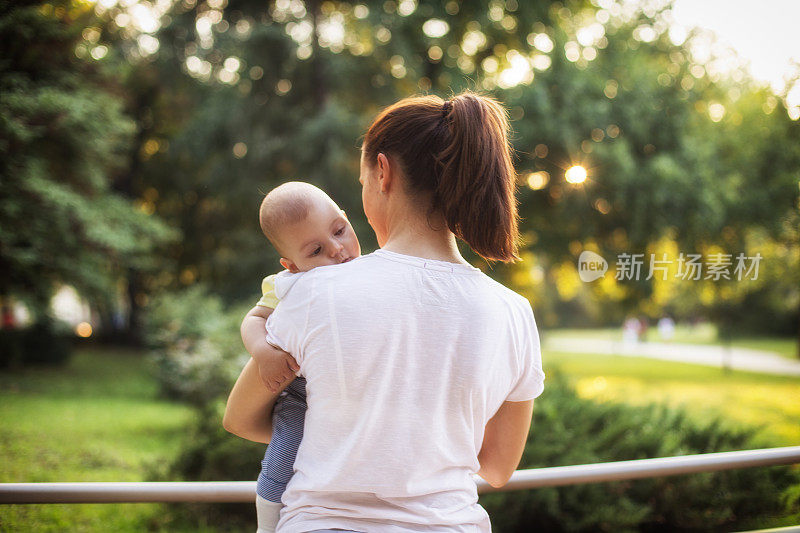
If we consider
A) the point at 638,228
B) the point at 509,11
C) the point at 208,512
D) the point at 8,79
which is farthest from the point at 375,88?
the point at 208,512

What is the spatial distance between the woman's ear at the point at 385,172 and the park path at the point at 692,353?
16.2 ft

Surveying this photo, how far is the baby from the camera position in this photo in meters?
1.07

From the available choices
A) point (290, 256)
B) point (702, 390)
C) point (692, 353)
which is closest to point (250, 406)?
point (290, 256)

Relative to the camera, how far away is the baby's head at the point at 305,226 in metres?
1.10

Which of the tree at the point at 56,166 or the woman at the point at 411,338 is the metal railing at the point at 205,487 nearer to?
the woman at the point at 411,338

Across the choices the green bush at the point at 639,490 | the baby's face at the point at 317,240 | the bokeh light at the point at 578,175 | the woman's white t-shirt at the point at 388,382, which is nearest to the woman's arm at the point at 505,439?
the woman's white t-shirt at the point at 388,382

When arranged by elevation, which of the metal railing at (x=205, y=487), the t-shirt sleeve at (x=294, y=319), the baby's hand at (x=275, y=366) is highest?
the t-shirt sleeve at (x=294, y=319)

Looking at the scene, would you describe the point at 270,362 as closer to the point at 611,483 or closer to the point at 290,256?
the point at 290,256

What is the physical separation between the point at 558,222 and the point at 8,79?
9.09 m

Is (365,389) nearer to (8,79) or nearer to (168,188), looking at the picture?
(8,79)

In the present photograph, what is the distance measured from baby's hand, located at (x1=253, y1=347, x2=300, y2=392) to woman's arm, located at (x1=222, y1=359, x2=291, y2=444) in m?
0.02

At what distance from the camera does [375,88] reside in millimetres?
11742

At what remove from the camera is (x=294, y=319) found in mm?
909

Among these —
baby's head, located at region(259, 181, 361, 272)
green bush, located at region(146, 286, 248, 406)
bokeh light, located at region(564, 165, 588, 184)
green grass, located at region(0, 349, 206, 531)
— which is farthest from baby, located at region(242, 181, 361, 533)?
green bush, located at region(146, 286, 248, 406)
